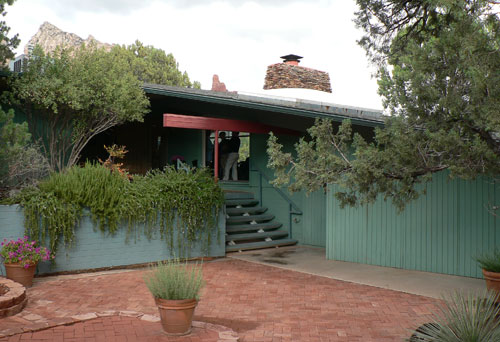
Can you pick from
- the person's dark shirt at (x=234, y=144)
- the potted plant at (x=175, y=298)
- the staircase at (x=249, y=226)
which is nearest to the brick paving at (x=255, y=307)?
the potted plant at (x=175, y=298)

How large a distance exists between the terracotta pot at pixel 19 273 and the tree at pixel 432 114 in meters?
3.96

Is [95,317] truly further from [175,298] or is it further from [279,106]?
[279,106]

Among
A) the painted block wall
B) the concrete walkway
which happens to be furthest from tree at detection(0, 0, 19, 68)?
the concrete walkway

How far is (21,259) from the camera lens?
6.97 meters

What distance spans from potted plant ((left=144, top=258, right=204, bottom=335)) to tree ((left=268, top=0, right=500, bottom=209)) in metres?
1.67

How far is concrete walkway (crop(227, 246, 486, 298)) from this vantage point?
23.5 ft

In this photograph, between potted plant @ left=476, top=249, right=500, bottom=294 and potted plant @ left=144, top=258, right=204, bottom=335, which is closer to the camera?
potted plant @ left=144, top=258, right=204, bottom=335

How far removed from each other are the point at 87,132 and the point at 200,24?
44151 millimetres

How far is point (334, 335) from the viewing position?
5.11m

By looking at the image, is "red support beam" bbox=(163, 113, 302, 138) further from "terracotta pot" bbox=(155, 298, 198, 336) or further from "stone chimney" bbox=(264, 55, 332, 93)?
"stone chimney" bbox=(264, 55, 332, 93)

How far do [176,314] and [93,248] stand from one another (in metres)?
3.97

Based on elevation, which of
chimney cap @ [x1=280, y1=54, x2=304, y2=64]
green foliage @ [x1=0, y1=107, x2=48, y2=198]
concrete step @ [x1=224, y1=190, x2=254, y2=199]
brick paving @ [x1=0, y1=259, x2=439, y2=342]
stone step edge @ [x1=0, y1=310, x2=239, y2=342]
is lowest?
brick paving @ [x1=0, y1=259, x2=439, y2=342]

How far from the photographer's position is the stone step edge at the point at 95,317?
189 inches

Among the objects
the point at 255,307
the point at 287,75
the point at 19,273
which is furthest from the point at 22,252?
the point at 287,75
